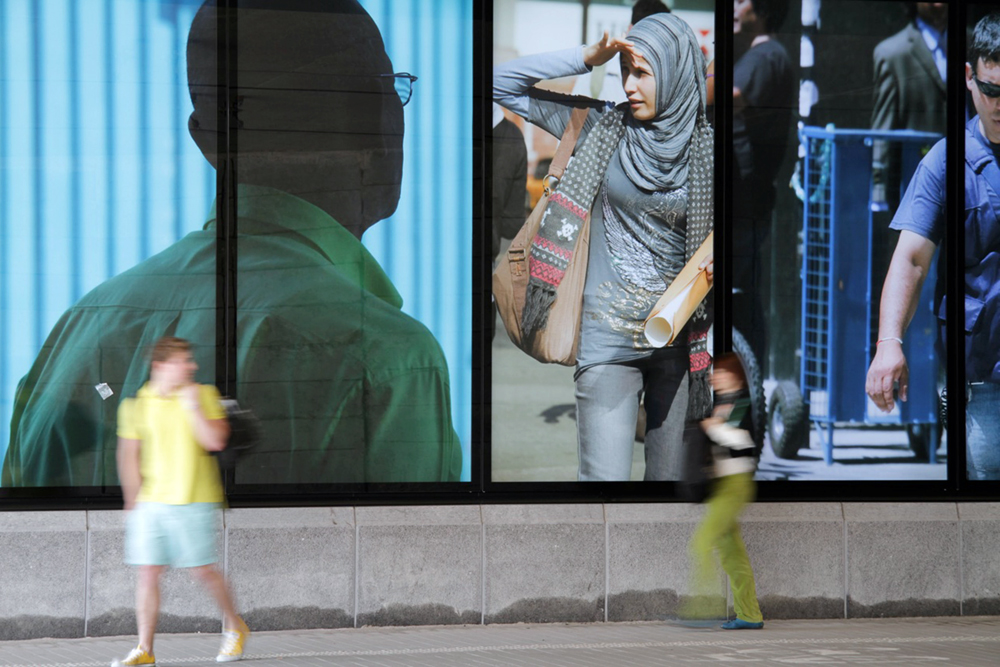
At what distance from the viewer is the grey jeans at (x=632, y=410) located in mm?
8945

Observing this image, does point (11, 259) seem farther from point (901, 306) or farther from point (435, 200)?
point (901, 306)

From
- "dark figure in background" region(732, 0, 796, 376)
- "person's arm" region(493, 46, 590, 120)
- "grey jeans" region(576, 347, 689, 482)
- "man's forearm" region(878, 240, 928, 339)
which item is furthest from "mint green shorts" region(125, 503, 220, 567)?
"man's forearm" region(878, 240, 928, 339)

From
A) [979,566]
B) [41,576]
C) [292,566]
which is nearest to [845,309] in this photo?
[979,566]

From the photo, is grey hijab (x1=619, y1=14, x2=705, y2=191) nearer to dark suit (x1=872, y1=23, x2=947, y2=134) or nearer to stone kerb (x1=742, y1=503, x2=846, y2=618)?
dark suit (x1=872, y1=23, x2=947, y2=134)

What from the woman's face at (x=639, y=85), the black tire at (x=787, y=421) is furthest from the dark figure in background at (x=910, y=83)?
the woman's face at (x=639, y=85)

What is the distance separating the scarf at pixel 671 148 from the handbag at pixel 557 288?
0.11 m

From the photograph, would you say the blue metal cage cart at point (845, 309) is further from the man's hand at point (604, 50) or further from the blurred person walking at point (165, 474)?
the blurred person walking at point (165, 474)

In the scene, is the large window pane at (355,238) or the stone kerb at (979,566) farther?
the stone kerb at (979,566)

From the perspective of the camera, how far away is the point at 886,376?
934 cm

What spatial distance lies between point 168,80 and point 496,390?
2969mm

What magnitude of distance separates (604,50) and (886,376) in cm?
310

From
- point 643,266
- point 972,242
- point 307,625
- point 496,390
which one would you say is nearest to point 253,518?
point 307,625

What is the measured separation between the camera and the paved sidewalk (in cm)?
716

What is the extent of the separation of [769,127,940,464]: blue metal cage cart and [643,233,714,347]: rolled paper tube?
0.78 meters
